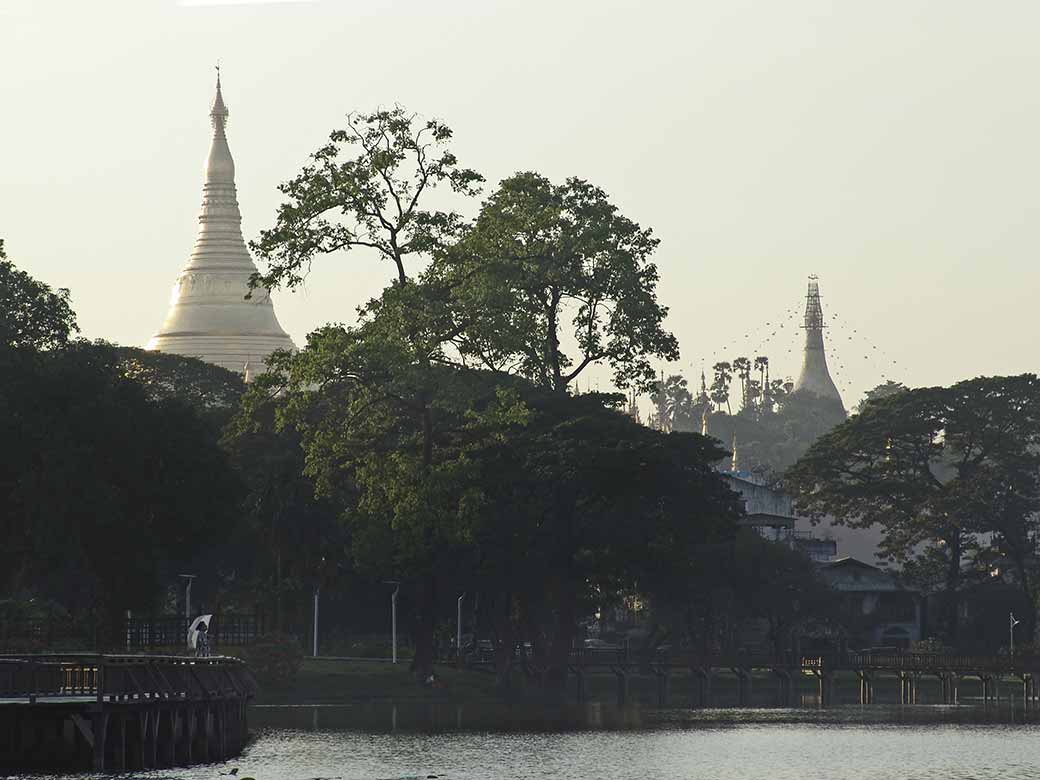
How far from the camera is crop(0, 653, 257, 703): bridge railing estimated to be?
53625 millimetres

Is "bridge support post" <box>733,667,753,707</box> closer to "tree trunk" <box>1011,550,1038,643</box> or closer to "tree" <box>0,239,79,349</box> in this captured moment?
"tree trunk" <box>1011,550,1038,643</box>

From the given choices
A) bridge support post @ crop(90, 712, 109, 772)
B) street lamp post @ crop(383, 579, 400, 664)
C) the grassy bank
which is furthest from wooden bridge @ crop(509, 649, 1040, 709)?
bridge support post @ crop(90, 712, 109, 772)

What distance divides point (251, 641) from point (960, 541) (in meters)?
59.3

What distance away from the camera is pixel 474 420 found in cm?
9906

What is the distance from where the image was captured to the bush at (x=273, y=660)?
96.0 meters

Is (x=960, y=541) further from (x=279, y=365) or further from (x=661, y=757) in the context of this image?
A: (x=661, y=757)

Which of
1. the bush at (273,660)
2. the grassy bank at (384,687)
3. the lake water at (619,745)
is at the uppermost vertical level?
the bush at (273,660)

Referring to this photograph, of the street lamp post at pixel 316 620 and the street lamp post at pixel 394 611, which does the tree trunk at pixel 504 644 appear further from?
the street lamp post at pixel 316 620

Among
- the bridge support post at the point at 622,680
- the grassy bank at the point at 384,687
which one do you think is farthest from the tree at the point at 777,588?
the grassy bank at the point at 384,687

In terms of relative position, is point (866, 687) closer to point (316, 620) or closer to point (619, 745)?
point (316, 620)

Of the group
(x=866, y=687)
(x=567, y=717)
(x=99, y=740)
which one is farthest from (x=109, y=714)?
(x=866, y=687)

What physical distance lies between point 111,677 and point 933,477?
9701 centimetres

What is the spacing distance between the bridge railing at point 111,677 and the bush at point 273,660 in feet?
107

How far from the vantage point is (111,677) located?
54969 mm
